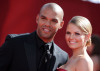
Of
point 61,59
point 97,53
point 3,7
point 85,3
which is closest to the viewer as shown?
point 61,59

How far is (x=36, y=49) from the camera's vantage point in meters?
3.06

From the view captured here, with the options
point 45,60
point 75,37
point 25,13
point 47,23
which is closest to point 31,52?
point 45,60

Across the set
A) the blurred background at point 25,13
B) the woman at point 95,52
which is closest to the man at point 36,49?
the woman at point 95,52

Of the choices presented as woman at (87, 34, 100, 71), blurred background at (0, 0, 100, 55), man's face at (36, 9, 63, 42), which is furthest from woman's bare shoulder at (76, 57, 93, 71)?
blurred background at (0, 0, 100, 55)

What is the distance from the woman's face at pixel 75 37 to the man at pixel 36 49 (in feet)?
0.75

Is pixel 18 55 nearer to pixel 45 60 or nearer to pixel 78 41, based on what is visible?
pixel 45 60

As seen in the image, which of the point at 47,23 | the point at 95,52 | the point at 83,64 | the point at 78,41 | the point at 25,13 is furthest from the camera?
the point at 25,13

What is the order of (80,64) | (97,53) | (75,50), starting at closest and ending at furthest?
(80,64), (75,50), (97,53)

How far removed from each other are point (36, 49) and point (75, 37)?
511mm

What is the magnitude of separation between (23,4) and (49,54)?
2134 mm

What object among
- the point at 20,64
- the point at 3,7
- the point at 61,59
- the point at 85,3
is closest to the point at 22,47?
the point at 20,64

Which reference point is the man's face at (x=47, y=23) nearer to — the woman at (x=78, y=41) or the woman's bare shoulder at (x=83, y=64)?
the woman at (x=78, y=41)

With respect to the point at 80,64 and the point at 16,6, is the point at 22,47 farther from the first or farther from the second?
the point at 16,6

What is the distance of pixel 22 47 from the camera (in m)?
3.00
